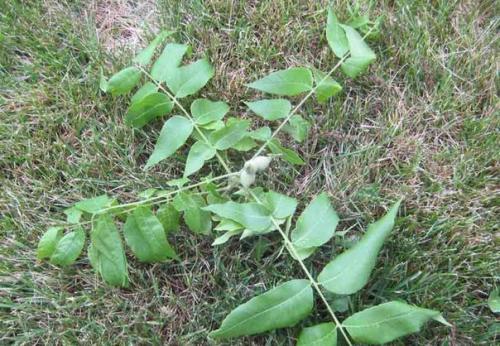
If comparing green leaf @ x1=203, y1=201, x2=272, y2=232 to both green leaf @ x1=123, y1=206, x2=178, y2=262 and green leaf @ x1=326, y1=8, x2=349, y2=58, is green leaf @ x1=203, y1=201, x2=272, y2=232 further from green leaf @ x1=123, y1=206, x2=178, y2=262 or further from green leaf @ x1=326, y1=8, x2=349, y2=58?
green leaf @ x1=326, y1=8, x2=349, y2=58

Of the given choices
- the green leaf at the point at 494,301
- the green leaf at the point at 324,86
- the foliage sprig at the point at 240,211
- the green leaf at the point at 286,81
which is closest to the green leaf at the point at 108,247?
the foliage sprig at the point at 240,211

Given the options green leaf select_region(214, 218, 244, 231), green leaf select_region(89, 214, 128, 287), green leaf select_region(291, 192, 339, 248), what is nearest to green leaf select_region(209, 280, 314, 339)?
green leaf select_region(291, 192, 339, 248)

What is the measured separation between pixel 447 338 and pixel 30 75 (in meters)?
1.73

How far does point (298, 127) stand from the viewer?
1977mm

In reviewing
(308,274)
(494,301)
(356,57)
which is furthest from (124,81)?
(494,301)

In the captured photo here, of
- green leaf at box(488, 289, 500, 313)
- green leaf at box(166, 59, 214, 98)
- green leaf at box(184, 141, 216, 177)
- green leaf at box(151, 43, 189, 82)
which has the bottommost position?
green leaf at box(488, 289, 500, 313)

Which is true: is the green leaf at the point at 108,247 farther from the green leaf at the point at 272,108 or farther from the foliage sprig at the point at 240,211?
the green leaf at the point at 272,108

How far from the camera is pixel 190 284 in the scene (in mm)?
1882

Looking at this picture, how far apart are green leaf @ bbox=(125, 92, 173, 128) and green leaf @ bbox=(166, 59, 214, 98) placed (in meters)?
0.05

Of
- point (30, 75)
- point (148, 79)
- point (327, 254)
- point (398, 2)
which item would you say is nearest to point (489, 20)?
point (398, 2)

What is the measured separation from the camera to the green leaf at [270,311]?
1.57 m

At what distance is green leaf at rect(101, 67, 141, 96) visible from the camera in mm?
2043

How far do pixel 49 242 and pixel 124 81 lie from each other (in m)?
0.61

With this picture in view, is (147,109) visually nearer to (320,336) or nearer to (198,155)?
(198,155)
